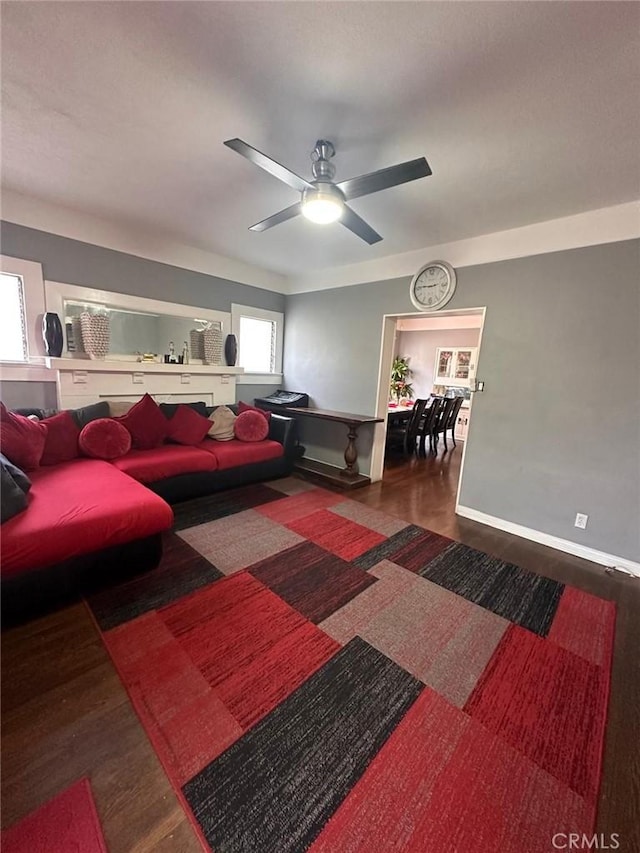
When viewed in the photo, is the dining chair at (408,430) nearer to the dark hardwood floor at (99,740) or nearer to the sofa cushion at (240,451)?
the sofa cushion at (240,451)

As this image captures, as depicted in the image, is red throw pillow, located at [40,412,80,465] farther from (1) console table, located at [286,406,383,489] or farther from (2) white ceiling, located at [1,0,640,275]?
(1) console table, located at [286,406,383,489]

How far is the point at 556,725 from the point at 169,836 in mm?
1462

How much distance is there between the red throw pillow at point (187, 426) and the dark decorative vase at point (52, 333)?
117 centimetres

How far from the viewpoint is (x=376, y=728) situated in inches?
51.5

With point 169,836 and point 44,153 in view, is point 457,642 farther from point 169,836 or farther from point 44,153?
point 44,153

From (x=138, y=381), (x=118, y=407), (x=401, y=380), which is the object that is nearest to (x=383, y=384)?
(x=138, y=381)

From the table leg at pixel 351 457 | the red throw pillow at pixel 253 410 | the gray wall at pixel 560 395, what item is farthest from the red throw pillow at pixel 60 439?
the gray wall at pixel 560 395

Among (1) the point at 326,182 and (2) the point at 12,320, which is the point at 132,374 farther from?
(1) the point at 326,182

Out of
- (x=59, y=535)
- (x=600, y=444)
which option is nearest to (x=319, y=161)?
(x=59, y=535)

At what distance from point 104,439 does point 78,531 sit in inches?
55.2

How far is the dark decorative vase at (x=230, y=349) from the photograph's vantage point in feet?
14.1

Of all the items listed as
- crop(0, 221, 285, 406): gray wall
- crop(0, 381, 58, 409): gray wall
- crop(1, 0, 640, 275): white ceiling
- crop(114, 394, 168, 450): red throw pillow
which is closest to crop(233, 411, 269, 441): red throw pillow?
crop(114, 394, 168, 450): red throw pillow

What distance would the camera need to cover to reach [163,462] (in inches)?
118

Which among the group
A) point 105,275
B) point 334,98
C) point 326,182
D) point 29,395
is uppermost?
point 334,98
